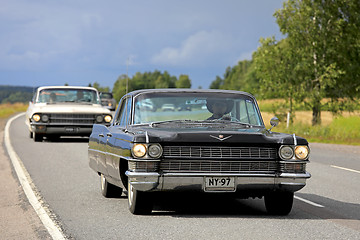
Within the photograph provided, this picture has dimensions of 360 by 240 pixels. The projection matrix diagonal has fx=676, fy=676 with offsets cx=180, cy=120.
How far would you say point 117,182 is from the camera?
824 centimetres

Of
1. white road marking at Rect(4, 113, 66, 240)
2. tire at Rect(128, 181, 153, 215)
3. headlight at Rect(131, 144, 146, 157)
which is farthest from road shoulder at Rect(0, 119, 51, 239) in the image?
headlight at Rect(131, 144, 146, 157)

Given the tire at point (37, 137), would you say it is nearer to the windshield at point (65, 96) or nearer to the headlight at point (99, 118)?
the windshield at point (65, 96)

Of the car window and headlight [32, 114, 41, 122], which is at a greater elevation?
the car window

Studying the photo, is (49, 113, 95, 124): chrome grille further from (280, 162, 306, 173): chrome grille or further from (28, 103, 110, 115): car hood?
(280, 162, 306, 173): chrome grille

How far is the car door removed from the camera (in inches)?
303

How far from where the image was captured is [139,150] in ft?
23.8

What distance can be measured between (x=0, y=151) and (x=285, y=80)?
24.3 meters

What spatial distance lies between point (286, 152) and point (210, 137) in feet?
2.87

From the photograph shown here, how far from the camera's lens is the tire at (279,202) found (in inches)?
309

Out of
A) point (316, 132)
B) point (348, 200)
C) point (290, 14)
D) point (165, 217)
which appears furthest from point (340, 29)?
point (165, 217)

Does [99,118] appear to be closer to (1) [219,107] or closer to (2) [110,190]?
(2) [110,190]

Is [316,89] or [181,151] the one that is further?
[316,89]

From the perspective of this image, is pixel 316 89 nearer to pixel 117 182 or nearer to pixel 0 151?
pixel 0 151

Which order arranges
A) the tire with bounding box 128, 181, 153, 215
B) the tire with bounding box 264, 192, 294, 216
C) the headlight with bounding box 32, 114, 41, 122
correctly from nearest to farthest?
the tire with bounding box 128, 181, 153, 215 < the tire with bounding box 264, 192, 294, 216 < the headlight with bounding box 32, 114, 41, 122
